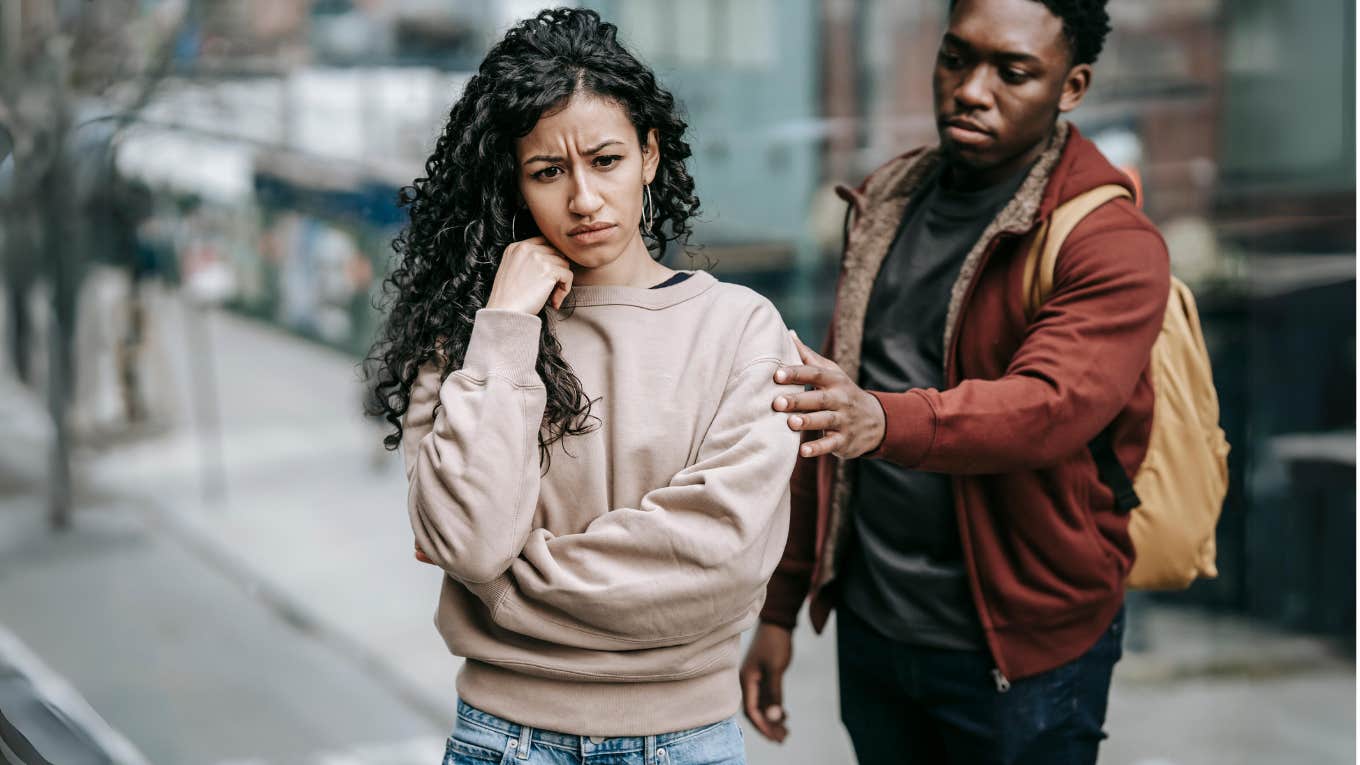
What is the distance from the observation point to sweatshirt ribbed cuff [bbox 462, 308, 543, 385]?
155cm

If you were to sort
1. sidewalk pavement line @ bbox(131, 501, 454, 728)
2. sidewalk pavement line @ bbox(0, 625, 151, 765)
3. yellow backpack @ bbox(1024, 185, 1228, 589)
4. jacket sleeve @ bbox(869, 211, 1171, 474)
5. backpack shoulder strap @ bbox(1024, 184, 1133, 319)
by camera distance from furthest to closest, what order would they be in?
sidewalk pavement line @ bbox(131, 501, 454, 728), sidewalk pavement line @ bbox(0, 625, 151, 765), yellow backpack @ bbox(1024, 185, 1228, 589), backpack shoulder strap @ bbox(1024, 184, 1133, 319), jacket sleeve @ bbox(869, 211, 1171, 474)

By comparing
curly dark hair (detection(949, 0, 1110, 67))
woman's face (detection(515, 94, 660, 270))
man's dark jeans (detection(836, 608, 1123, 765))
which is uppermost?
curly dark hair (detection(949, 0, 1110, 67))

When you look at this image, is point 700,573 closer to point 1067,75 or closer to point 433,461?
point 433,461

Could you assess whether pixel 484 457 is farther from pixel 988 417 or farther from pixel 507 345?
pixel 988 417

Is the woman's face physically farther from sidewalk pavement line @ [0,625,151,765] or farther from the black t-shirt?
sidewalk pavement line @ [0,625,151,765]

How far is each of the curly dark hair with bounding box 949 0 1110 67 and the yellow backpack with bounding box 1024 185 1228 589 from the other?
8.0 inches

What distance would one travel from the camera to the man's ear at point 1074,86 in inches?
76.4

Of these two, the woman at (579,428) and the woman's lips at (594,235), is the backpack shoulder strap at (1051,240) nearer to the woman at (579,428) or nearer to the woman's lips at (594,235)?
the woman at (579,428)

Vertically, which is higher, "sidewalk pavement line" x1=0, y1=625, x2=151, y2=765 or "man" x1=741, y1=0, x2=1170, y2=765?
"man" x1=741, y1=0, x2=1170, y2=765

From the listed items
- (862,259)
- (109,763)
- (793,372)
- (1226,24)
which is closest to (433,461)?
(793,372)

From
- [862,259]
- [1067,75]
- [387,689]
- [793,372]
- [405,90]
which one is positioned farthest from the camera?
[405,90]

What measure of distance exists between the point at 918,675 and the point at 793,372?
2.16ft

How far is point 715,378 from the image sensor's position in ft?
5.27

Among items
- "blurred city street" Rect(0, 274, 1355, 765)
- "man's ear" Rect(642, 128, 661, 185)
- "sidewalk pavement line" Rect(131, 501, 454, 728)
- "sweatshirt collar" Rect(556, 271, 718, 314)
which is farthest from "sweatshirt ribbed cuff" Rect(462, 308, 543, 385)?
"sidewalk pavement line" Rect(131, 501, 454, 728)
